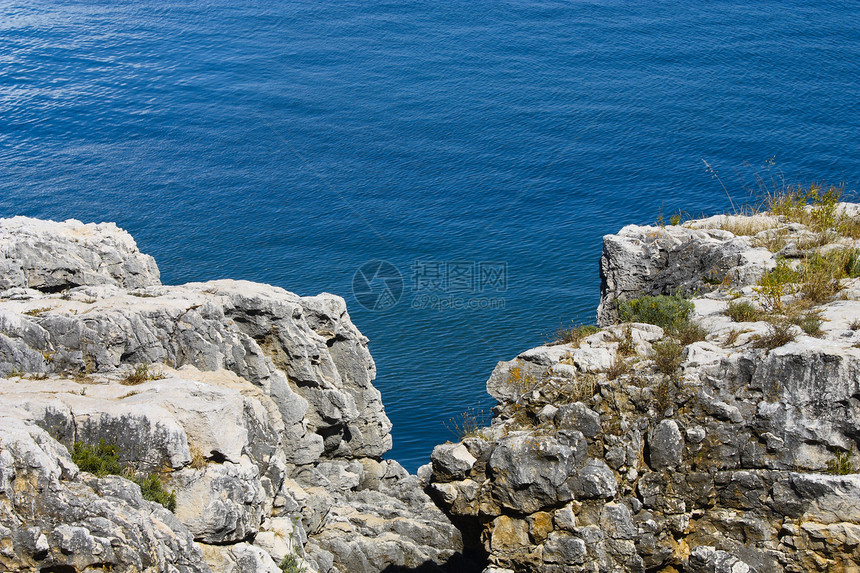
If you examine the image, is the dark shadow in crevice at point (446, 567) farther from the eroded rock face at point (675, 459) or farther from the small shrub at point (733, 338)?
the small shrub at point (733, 338)

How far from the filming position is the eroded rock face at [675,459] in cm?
1717

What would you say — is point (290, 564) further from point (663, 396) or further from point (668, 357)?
point (668, 357)

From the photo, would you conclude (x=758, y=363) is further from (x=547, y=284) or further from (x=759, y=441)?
(x=547, y=284)

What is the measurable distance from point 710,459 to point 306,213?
255ft

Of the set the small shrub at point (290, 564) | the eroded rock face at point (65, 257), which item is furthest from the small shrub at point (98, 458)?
the eroded rock face at point (65, 257)

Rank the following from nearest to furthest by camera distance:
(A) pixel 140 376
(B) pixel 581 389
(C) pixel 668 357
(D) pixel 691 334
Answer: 1. (C) pixel 668 357
2. (B) pixel 581 389
3. (D) pixel 691 334
4. (A) pixel 140 376

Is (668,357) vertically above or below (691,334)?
below

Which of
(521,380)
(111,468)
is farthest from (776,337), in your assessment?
(111,468)

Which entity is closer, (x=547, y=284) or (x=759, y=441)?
(x=759, y=441)

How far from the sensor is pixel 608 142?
97.1m

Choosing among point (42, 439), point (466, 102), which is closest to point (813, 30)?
point (466, 102)

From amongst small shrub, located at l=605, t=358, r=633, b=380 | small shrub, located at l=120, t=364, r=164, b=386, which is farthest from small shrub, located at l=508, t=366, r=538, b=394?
small shrub, located at l=120, t=364, r=164, b=386

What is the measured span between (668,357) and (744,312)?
2.87m

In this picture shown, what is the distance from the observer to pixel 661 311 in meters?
21.5
